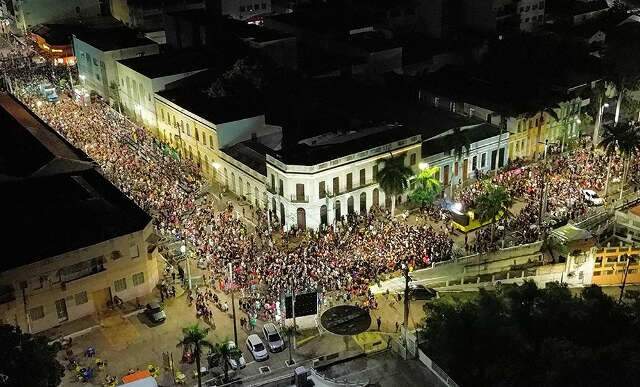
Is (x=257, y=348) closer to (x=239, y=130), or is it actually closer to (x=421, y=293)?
(x=421, y=293)

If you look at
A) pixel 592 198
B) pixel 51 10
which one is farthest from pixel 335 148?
pixel 51 10

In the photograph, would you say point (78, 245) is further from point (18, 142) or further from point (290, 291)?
point (18, 142)

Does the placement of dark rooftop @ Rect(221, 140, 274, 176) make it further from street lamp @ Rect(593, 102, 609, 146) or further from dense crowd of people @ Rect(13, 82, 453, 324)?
street lamp @ Rect(593, 102, 609, 146)

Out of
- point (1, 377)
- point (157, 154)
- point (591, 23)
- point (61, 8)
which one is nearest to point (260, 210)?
point (157, 154)

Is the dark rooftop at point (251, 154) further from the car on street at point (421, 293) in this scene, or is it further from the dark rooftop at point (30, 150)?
the car on street at point (421, 293)

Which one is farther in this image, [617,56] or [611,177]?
[617,56]

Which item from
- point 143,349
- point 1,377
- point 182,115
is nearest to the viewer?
point 1,377

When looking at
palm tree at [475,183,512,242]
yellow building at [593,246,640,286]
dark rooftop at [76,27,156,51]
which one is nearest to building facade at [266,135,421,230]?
palm tree at [475,183,512,242]
